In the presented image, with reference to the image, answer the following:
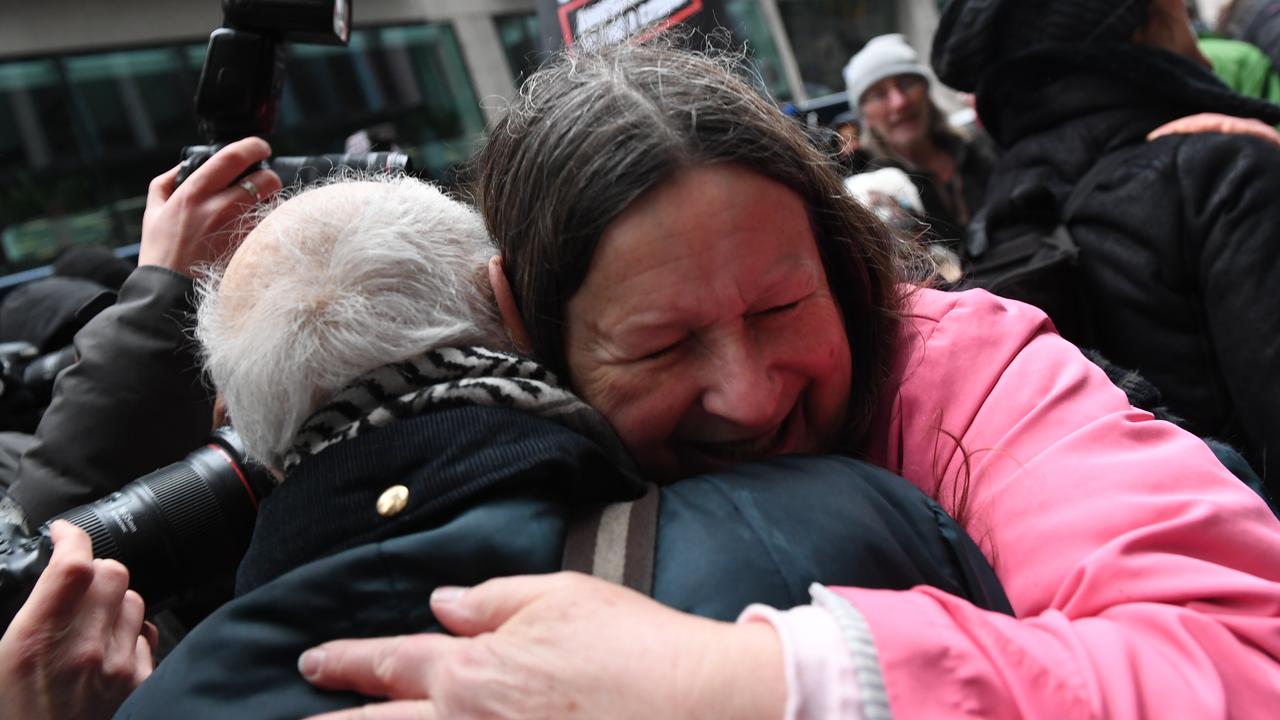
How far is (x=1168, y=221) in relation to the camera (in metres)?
1.95

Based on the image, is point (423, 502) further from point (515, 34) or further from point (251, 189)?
point (515, 34)

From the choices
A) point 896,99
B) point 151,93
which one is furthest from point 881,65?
point 151,93

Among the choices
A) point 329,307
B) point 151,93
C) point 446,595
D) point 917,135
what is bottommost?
point 917,135

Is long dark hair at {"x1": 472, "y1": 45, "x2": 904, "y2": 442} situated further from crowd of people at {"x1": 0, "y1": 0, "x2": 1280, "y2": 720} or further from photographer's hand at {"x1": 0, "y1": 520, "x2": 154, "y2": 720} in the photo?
photographer's hand at {"x1": 0, "y1": 520, "x2": 154, "y2": 720}

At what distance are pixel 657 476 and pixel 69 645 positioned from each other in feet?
2.73

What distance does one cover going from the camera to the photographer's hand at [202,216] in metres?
1.79

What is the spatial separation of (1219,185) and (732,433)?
136cm

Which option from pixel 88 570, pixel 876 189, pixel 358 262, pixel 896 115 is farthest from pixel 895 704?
pixel 896 115

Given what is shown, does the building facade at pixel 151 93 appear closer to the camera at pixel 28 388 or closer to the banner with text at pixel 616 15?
the banner with text at pixel 616 15

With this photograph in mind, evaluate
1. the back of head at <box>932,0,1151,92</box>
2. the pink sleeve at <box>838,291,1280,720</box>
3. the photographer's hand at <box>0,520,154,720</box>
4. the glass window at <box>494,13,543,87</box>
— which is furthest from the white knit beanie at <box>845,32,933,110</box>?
the glass window at <box>494,13,543,87</box>

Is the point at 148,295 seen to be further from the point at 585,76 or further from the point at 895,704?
the point at 895,704

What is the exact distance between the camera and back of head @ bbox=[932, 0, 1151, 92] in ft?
6.98

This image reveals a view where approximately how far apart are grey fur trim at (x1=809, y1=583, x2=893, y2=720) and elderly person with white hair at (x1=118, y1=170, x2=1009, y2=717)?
0.05m

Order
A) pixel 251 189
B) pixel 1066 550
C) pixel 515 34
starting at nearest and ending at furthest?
pixel 1066 550, pixel 251 189, pixel 515 34
